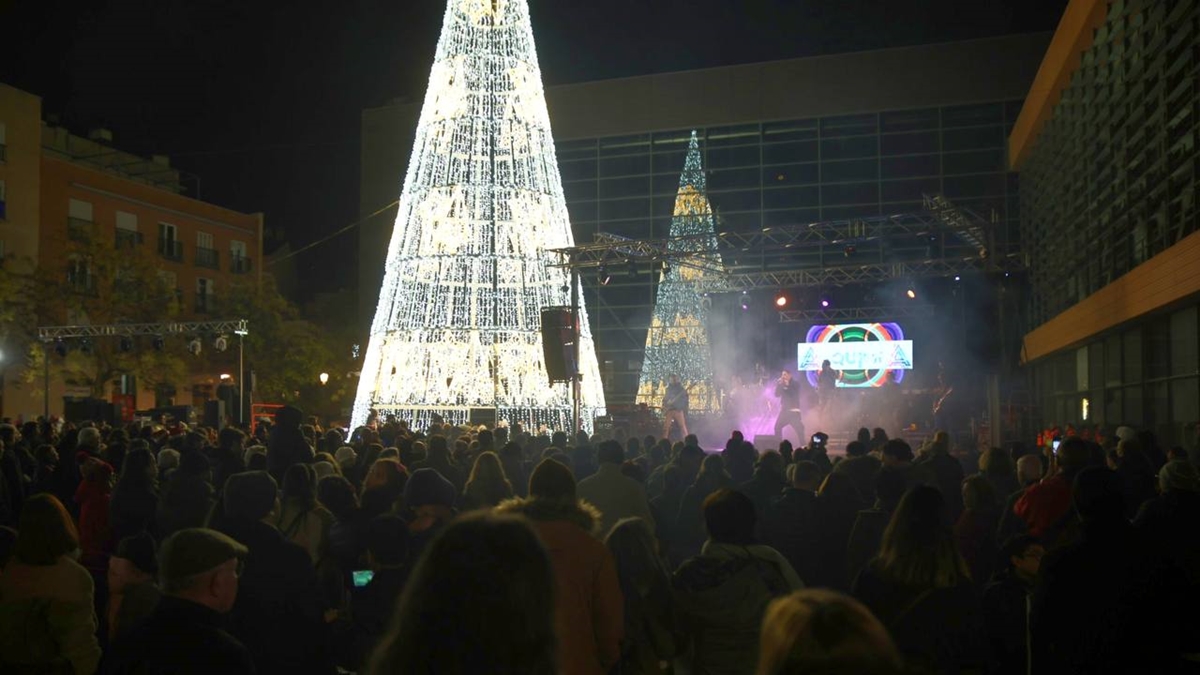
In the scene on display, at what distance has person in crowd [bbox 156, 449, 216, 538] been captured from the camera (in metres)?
6.75

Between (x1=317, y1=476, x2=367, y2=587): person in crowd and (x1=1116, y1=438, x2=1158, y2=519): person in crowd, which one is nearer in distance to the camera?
(x1=317, y1=476, x2=367, y2=587): person in crowd

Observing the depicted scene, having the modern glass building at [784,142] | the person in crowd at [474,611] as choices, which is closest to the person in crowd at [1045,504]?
the person in crowd at [474,611]

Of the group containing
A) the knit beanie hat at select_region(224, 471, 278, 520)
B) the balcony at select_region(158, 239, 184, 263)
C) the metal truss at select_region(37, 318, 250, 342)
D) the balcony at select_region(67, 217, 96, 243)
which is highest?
the balcony at select_region(158, 239, 184, 263)

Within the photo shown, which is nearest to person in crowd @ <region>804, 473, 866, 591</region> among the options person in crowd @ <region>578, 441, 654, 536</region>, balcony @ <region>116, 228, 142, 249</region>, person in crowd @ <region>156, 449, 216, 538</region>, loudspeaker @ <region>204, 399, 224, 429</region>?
person in crowd @ <region>578, 441, 654, 536</region>

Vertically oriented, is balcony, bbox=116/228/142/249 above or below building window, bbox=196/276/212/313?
above

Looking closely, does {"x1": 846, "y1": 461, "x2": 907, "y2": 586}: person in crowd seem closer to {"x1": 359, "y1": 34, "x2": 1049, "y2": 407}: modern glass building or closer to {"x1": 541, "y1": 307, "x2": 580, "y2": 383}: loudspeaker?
{"x1": 541, "y1": 307, "x2": 580, "y2": 383}: loudspeaker

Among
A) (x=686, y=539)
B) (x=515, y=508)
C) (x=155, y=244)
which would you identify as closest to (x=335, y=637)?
(x=515, y=508)

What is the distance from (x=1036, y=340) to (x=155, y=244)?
113ft

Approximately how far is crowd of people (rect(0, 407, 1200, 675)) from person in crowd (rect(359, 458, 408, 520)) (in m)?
0.02

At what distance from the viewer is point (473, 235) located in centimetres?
2330

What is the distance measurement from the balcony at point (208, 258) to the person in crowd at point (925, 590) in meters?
48.1

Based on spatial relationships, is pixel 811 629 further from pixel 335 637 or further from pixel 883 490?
pixel 883 490

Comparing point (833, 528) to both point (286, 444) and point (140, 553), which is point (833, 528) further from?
point (286, 444)

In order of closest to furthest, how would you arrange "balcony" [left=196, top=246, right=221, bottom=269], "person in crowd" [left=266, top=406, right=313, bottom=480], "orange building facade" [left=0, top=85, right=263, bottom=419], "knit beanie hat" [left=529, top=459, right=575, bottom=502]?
"knit beanie hat" [left=529, top=459, right=575, bottom=502] → "person in crowd" [left=266, top=406, right=313, bottom=480] → "orange building facade" [left=0, top=85, right=263, bottom=419] → "balcony" [left=196, top=246, right=221, bottom=269]
